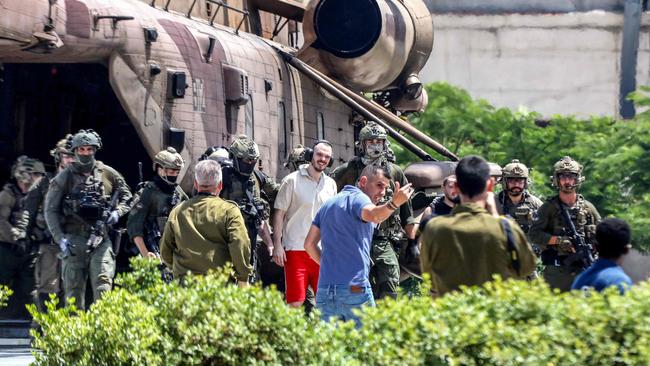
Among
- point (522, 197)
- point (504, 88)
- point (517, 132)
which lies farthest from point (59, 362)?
point (504, 88)

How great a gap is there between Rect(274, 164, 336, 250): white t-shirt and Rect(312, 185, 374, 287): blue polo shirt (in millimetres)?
2522

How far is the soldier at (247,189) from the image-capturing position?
47.2ft

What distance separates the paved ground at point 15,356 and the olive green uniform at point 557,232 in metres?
4.12

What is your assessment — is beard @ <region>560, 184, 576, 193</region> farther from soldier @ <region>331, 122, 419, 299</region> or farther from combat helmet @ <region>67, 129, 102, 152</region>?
combat helmet @ <region>67, 129, 102, 152</region>

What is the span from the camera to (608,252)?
8727 mm

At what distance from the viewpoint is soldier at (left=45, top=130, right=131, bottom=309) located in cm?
1401

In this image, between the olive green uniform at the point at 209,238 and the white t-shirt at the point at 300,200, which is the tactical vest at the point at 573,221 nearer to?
the white t-shirt at the point at 300,200

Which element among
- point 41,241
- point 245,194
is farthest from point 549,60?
point 245,194

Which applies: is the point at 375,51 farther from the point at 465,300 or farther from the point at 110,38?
the point at 465,300

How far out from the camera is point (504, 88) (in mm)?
56781

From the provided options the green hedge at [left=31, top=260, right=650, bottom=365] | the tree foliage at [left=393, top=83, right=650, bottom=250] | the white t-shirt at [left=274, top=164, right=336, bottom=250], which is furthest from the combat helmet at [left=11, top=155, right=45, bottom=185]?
the tree foliage at [left=393, top=83, right=650, bottom=250]

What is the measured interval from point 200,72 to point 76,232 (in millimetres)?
3122

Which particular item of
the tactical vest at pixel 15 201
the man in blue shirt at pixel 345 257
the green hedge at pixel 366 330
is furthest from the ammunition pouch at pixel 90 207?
the green hedge at pixel 366 330

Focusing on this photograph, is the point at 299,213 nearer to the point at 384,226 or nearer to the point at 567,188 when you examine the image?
the point at 384,226
